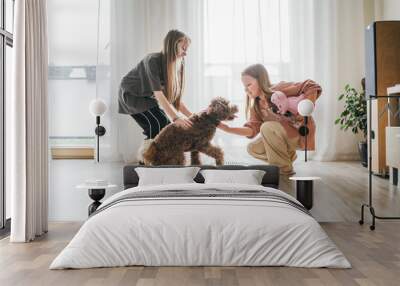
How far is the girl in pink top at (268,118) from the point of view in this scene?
6.83m

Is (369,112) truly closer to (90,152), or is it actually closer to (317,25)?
(317,25)

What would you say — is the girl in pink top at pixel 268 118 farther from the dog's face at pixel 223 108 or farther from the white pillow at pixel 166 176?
the white pillow at pixel 166 176

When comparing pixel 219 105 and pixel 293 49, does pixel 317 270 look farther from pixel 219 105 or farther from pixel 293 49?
pixel 293 49

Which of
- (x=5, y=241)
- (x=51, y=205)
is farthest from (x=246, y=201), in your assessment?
(x=51, y=205)

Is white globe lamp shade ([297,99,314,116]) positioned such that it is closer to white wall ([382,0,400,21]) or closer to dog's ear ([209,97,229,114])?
dog's ear ([209,97,229,114])

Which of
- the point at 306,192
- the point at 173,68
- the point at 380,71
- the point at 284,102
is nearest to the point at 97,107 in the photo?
the point at 173,68

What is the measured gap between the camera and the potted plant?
21.9 feet

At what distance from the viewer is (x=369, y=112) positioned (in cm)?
621

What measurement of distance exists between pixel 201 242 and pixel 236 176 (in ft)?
6.66

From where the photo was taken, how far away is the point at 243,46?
6.87 meters

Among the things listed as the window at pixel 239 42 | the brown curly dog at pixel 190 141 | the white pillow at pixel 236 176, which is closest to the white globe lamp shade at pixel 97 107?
the brown curly dog at pixel 190 141

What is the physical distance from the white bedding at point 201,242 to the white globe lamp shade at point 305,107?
7.42ft

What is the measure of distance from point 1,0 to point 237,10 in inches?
96.9

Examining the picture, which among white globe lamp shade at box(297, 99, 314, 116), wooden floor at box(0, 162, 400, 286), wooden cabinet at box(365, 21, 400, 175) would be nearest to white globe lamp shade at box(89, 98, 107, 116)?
wooden floor at box(0, 162, 400, 286)
